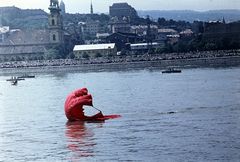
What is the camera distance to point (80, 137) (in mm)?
21734

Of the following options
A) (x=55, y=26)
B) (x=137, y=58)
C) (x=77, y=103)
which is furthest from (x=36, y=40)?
(x=77, y=103)

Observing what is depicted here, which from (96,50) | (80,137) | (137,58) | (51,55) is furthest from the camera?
(51,55)

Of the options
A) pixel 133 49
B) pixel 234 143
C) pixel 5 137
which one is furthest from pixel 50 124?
pixel 133 49

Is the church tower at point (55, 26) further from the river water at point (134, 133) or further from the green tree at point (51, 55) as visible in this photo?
the river water at point (134, 133)

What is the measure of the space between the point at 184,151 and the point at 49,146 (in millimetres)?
6404

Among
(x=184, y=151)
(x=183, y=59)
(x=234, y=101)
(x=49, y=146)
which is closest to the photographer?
(x=184, y=151)

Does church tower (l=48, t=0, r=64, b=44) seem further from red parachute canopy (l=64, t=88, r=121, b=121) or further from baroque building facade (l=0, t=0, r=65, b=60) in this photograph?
red parachute canopy (l=64, t=88, r=121, b=121)

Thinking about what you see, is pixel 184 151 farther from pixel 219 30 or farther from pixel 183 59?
pixel 219 30

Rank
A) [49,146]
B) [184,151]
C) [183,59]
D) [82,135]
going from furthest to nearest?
[183,59] → [82,135] → [49,146] → [184,151]

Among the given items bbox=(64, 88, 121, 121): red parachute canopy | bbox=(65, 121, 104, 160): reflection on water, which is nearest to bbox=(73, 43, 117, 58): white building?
bbox=(64, 88, 121, 121): red parachute canopy

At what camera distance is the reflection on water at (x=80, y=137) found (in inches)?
723

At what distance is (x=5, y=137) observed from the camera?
75.8 feet

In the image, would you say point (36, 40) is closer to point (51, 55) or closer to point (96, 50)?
point (51, 55)

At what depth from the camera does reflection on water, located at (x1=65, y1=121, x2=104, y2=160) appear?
723 inches
